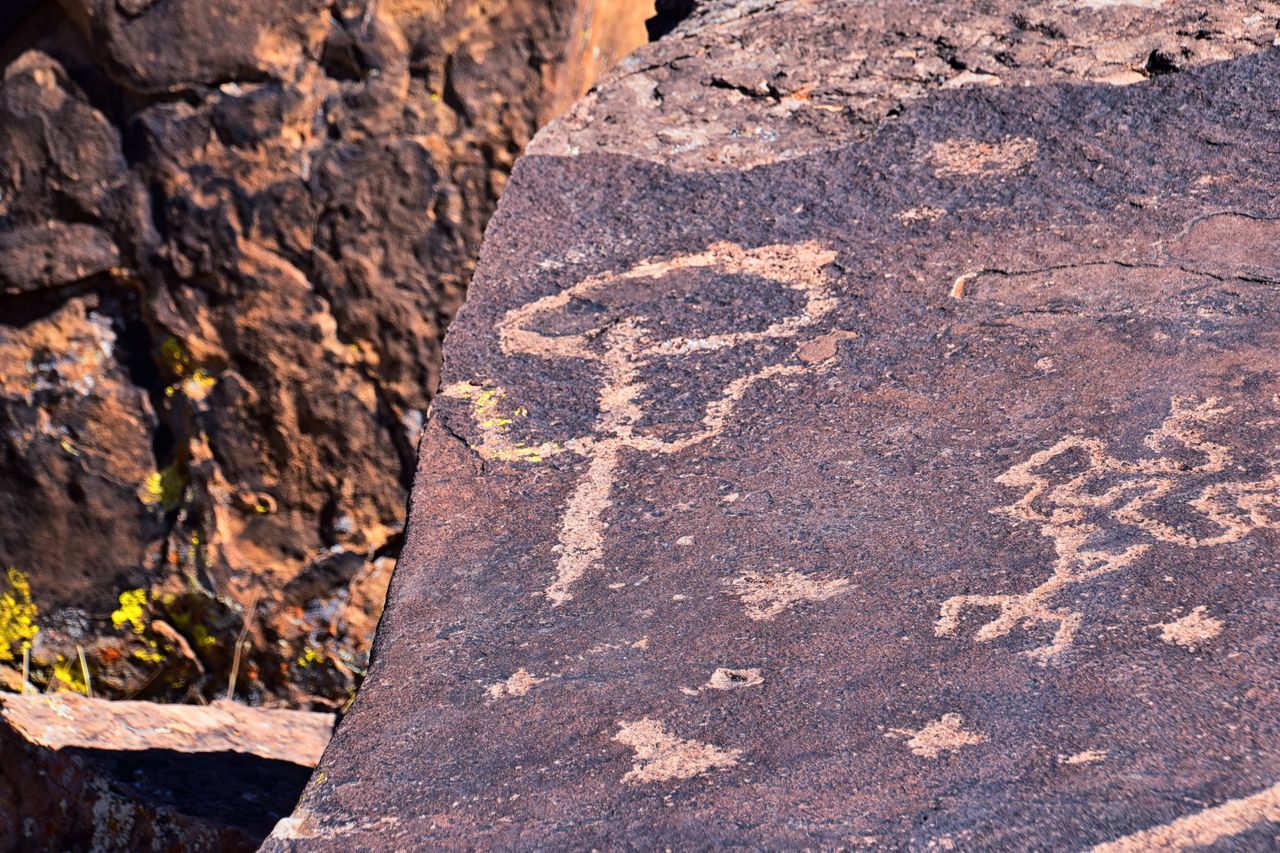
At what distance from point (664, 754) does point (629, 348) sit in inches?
20.6

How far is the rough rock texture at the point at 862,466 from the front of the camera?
0.74m

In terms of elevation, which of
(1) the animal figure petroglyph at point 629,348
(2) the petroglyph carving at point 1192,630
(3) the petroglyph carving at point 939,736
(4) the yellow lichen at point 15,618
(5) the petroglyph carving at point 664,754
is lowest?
(4) the yellow lichen at point 15,618

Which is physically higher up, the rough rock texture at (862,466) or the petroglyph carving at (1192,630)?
the rough rock texture at (862,466)

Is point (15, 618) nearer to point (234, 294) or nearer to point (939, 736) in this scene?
point (234, 294)

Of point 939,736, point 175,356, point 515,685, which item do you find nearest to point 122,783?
point 515,685

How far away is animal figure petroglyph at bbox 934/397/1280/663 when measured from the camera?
85 cm

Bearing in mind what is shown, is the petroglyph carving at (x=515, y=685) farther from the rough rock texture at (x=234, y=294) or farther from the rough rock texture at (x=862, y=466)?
the rough rock texture at (x=234, y=294)

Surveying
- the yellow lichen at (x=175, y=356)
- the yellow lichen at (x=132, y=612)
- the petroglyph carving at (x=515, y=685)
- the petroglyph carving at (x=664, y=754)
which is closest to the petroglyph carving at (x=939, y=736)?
the petroglyph carving at (x=664, y=754)

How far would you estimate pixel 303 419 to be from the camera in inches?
85.2

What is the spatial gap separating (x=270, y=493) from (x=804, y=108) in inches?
50.2

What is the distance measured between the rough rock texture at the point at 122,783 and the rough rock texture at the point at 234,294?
0.57 meters

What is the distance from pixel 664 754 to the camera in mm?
779

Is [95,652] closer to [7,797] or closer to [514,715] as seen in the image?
[7,797]

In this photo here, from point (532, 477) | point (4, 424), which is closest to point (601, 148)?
point (532, 477)
